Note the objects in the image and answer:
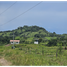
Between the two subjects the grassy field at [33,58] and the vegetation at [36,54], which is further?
the vegetation at [36,54]

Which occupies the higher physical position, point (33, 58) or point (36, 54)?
point (33, 58)

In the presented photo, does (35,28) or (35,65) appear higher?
(35,28)

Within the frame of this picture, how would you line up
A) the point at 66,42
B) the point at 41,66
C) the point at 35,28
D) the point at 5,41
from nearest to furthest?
1. the point at 41,66
2. the point at 66,42
3. the point at 5,41
4. the point at 35,28

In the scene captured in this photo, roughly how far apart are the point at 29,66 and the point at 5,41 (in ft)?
122

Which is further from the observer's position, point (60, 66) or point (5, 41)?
point (5, 41)

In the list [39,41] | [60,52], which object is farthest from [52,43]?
[60,52]

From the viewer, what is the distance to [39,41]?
44.3 m

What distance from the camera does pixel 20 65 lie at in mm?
6242

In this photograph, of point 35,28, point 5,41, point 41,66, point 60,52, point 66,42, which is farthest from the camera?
point 35,28

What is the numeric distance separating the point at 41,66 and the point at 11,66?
1897 millimetres

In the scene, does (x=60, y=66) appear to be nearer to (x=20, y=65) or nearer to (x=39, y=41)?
(x=20, y=65)

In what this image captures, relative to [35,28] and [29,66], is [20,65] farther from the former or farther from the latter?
[35,28]

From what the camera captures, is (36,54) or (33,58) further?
(36,54)

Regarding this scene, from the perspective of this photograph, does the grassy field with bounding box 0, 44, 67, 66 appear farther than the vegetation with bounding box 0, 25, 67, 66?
No
